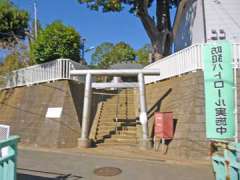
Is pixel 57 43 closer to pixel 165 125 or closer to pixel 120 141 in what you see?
pixel 120 141

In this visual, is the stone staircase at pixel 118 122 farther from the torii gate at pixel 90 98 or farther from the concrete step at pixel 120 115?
the torii gate at pixel 90 98

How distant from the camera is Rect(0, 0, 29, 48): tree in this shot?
25.6m

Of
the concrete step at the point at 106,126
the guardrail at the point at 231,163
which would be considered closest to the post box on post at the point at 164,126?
the concrete step at the point at 106,126

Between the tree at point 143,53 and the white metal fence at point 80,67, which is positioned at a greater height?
the tree at point 143,53

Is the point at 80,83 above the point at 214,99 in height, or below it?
above

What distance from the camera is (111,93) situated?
18.2 metres

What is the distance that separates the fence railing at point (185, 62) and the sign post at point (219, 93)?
3.98 m

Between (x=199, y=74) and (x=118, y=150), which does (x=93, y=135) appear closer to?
(x=118, y=150)

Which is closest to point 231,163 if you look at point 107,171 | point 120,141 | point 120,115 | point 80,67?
point 107,171

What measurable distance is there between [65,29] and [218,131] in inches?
428

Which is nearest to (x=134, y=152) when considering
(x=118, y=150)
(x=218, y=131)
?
(x=118, y=150)

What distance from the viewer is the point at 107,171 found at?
7699mm

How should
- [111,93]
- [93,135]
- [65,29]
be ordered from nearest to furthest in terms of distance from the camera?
1. [93,135]
2. [65,29]
3. [111,93]

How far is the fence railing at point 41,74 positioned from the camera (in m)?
14.3
